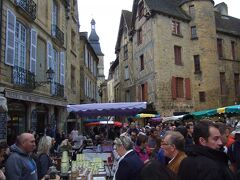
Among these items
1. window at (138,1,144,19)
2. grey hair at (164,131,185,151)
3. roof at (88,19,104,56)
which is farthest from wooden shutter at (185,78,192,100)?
roof at (88,19,104,56)

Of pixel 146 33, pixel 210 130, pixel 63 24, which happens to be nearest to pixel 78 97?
pixel 63 24

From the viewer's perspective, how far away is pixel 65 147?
404 inches

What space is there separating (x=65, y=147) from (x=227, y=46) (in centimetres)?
2457

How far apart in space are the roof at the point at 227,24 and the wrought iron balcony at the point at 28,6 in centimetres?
2094

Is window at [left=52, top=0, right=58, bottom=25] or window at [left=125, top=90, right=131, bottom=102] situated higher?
window at [left=52, top=0, right=58, bottom=25]

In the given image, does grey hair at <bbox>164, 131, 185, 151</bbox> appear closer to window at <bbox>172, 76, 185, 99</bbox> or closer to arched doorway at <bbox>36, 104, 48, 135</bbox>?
arched doorway at <bbox>36, 104, 48, 135</bbox>

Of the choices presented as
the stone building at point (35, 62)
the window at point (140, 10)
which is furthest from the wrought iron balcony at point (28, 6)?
the window at point (140, 10)

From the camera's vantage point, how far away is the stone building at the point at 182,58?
2603 centimetres

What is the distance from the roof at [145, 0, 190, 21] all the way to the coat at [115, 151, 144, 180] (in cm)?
2342

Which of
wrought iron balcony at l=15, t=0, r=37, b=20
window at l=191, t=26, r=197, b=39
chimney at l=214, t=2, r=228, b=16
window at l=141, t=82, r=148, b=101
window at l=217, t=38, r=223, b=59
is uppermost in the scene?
chimney at l=214, t=2, r=228, b=16

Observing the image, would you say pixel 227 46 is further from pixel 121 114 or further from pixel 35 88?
pixel 35 88

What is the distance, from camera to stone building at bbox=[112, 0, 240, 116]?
26.0 metres

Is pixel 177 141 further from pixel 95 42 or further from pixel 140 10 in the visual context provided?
pixel 95 42

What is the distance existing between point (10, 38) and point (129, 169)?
9.41 meters
